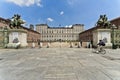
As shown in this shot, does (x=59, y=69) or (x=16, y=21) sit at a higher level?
(x=16, y=21)

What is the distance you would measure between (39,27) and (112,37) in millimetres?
115919

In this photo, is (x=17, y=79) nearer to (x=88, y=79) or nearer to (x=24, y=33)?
(x=88, y=79)

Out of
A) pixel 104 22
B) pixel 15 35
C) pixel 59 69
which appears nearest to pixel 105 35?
pixel 104 22

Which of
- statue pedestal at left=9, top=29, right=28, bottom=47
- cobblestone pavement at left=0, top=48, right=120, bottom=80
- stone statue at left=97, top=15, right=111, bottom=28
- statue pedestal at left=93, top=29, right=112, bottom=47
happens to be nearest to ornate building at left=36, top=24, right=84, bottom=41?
stone statue at left=97, top=15, right=111, bottom=28

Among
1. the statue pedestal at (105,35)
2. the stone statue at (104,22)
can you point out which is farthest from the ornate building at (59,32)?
the statue pedestal at (105,35)

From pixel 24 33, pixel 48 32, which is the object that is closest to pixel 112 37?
pixel 24 33

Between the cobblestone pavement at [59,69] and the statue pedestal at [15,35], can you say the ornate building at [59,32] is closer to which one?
the statue pedestal at [15,35]

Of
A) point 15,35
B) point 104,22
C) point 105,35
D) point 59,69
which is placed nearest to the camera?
point 59,69

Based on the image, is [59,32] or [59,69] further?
[59,32]

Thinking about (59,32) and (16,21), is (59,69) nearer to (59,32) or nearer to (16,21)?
(16,21)

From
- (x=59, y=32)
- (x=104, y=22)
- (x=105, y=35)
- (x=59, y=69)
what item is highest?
(x=59, y=32)

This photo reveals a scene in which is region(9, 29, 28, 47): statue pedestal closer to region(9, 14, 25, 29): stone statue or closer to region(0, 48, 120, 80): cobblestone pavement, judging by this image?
region(9, 14, 25, 29): stone statue

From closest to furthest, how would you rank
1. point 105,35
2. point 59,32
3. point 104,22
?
point 105,35
point 104,22
point 59,32

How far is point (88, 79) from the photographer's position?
5.45 meters
